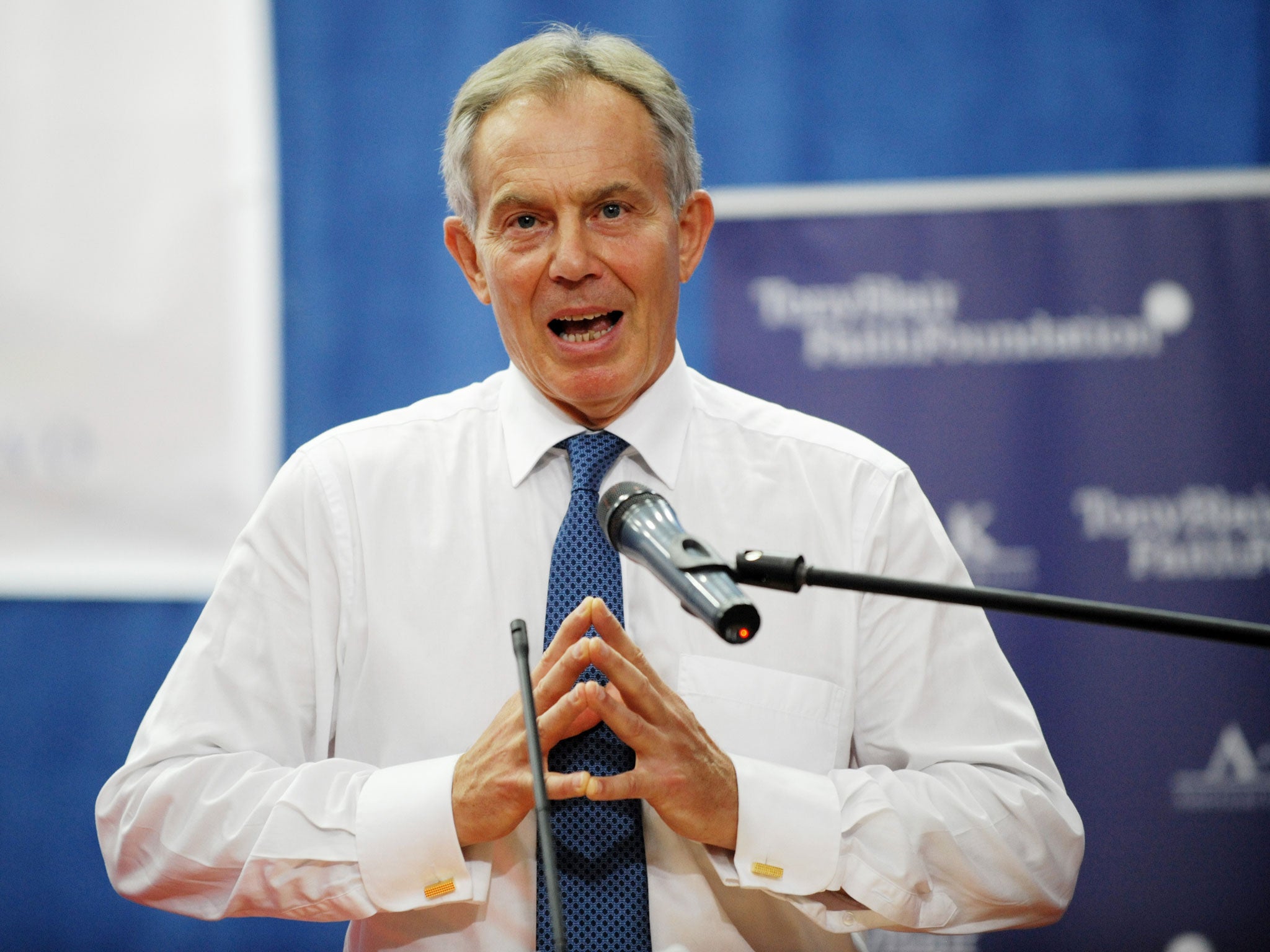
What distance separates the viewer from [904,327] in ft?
9.07

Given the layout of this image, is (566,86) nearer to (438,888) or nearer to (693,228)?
(693,228)

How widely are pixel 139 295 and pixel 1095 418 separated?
2.44 metres

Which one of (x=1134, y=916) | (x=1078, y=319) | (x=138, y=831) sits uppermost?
(x=1078, y=319)

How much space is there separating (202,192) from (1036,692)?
2.45 m

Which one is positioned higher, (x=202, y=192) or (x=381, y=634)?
(x=202, y=192)

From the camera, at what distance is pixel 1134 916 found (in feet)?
8.70

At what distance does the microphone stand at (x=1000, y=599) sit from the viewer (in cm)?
96

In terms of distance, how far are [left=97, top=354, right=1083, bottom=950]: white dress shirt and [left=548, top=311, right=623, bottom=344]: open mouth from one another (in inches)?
4.8

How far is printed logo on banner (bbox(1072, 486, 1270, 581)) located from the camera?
2684mm

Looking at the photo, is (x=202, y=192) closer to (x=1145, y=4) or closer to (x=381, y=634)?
(x=381, y=634)

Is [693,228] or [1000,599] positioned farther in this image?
[693,228]

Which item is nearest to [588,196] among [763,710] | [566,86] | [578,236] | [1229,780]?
[578,236]

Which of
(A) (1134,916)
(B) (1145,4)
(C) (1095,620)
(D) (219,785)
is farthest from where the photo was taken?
(B) (1145,4)

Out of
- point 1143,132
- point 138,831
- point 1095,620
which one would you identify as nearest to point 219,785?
point 138,831
